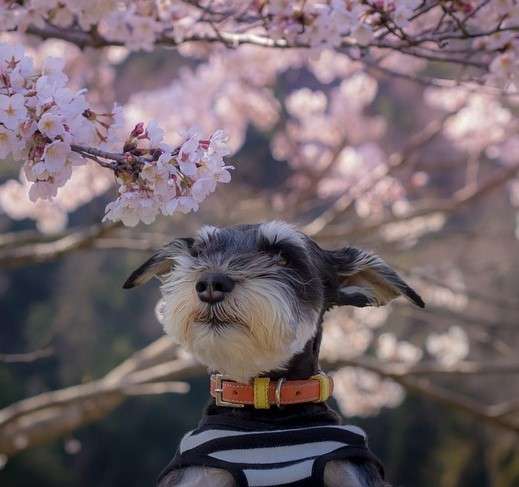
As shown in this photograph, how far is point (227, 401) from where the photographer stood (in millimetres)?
3275

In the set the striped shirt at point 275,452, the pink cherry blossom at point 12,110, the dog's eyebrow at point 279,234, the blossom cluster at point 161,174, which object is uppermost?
the pink cherry blossom at point 12,110

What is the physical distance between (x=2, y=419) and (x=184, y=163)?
177 inches

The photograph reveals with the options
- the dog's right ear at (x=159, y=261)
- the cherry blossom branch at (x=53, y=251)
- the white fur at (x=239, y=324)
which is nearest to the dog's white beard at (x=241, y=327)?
the white fur at (x=239, y=324)

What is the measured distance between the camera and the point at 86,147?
258cm

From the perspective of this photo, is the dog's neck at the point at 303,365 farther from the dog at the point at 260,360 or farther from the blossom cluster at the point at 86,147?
the blossom cluster at the point at 86,147

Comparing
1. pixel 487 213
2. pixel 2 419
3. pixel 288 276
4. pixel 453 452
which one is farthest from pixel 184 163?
pixel 487 213

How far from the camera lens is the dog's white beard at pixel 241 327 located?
10.00ft

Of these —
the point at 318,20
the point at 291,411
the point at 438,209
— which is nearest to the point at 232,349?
the point at 291,411

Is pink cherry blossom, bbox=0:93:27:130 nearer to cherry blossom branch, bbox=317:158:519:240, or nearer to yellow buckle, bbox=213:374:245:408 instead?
yellow buckle, bbox=213:374:245:408

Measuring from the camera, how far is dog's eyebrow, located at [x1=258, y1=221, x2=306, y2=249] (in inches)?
135

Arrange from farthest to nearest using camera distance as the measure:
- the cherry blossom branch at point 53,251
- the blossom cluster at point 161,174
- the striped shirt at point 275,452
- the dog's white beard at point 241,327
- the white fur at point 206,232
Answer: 1. the cherry blossom branch at point 53,251
2. the white fur at point 206,232
3. the dog's white beard at point 241,327
4. the striped shirt at point 275,452
5. the blossom cluster at point 161,174

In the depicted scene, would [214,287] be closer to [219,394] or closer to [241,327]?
[241,327]

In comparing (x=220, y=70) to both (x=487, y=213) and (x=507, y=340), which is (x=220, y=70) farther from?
(x=487, y=213)

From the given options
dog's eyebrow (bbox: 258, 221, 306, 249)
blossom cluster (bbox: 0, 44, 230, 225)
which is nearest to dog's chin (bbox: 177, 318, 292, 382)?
dog's eyebrow (bbox: 258, 221, 306, 249)
